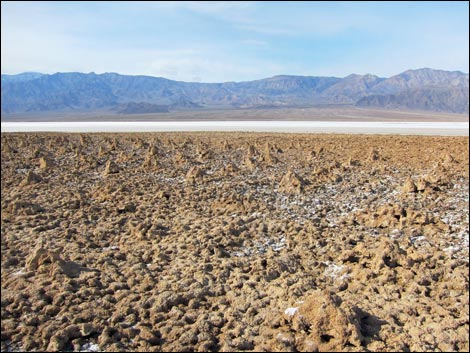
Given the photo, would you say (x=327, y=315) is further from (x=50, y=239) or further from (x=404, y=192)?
(x=404, y=192)

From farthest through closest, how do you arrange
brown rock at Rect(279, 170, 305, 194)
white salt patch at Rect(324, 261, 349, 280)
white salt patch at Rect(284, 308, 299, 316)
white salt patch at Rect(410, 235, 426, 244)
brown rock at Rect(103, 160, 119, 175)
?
brown rock at Rect(103, 160, 119, 175) → brown rock at Rect(279, 170, 305, 194) → white salt patch at Rect(410, 235, 426, 244) → white salt patch at Rect(324, 261, 349, 280) → white salt patch at Rect(284, 308, 299, 316)

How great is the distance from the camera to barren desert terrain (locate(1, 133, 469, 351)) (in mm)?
4164

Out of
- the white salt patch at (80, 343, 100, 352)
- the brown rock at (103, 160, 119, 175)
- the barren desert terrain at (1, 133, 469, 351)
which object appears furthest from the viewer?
the brown rock at (103, 160, 119, 175)

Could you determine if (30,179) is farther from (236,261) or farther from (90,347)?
(90,347)

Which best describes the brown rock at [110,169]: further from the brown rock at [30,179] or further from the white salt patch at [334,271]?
the white salt patch at [334,271]

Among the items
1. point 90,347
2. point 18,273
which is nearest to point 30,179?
point 18,273

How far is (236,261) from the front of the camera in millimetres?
5980

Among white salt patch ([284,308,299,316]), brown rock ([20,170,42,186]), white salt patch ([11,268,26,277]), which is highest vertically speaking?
brown rock ([20,170,42,186])

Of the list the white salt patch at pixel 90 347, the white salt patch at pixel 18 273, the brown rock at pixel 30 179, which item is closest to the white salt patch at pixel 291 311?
the white salt patch at pixel 90 347

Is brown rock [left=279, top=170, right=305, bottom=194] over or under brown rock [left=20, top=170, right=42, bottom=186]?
under

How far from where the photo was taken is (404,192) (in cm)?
920

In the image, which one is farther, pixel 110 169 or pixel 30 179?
pixel 110 169

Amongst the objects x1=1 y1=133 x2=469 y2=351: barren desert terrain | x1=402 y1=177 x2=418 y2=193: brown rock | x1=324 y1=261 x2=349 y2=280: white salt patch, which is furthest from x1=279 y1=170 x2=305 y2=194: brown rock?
x1=324 y1=261 x2=349 y2=280: white salt patch

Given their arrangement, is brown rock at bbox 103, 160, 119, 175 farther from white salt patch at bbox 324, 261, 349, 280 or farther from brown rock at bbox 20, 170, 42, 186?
white salt patch at bbox 324, 261, 349, 280
